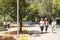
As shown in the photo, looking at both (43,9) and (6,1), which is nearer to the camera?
(6,1)

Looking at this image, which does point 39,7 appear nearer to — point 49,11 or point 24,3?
point 49,11

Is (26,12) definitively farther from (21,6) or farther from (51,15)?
(51,15)

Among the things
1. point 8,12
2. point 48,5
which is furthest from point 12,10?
point 48,5

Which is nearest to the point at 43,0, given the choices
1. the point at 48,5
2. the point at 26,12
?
the point at 48,5

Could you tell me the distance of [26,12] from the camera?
24.3 metres

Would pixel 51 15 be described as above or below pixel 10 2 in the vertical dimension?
below

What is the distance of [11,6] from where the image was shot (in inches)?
933

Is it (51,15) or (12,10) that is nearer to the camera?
(12,10)

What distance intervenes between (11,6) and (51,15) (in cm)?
3934

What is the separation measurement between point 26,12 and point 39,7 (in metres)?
39.3

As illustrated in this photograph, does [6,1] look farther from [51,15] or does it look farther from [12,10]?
[51,15]

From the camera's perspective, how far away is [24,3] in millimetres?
23719

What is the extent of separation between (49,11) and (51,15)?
1.48 meters

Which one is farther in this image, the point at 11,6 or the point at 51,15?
the point at 51,15
